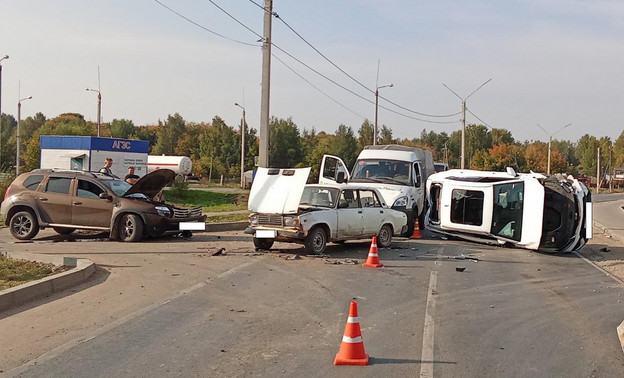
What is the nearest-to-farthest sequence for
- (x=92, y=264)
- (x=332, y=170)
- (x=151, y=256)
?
(x=92, y=264) → (x=151, y=256) → (x=332, y=170)

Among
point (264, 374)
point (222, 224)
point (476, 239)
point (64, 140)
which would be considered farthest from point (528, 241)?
point (64, 140)

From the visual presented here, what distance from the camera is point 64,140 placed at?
3641 cm

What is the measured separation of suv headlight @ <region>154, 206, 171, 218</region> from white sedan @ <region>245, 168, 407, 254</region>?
2.53 meters

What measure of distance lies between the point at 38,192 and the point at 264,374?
12075mm

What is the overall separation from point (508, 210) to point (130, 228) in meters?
9.71

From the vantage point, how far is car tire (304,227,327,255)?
1341cm

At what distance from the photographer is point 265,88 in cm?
2217

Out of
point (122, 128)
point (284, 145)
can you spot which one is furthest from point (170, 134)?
point (284, 145)

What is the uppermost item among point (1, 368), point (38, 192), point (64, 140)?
point (64, 140)

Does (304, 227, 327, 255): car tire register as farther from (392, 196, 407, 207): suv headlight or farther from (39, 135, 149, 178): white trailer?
(39, 135, 149, 178): white trailer

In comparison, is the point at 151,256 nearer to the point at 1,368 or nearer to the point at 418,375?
the point at 1,368

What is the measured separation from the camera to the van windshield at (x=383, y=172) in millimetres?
20578

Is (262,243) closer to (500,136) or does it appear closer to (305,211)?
(305,211)

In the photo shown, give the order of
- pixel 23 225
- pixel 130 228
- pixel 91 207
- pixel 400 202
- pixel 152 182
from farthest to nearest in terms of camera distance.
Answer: pixel 400 202 < pixel 152 182 < pixel 23 225 < pixel 91 207 < pixel 130 228
